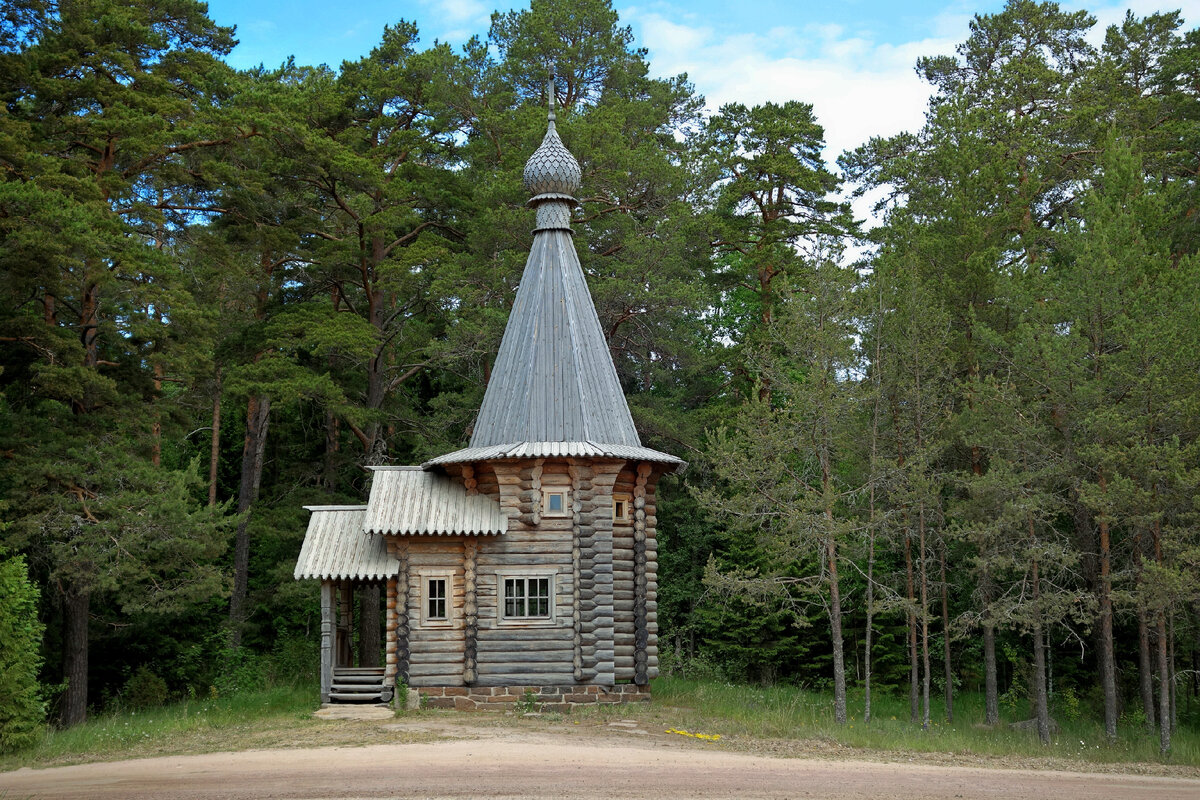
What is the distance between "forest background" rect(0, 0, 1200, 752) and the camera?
18.2 meters

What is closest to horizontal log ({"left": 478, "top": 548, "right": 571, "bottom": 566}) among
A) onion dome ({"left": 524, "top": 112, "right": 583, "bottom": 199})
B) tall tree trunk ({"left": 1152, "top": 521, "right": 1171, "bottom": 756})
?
onion dome ({"left": 524, "top": 112, "right": 583, "bottom": 199})

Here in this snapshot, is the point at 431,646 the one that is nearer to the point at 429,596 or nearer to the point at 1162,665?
the point at 429,596

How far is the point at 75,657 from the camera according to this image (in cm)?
2072

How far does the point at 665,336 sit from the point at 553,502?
884 cm

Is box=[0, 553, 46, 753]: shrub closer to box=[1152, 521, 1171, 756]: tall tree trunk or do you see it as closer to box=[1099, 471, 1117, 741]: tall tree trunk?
box=[1099, 471, 1117, 741]: tall tree trunk

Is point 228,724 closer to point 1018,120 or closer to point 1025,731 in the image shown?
point 1025,731

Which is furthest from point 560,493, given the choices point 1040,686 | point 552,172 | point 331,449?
point 331,449

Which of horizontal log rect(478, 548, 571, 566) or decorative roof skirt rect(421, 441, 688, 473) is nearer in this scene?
decorative roof skirt rect(421, 441, 688, 473)

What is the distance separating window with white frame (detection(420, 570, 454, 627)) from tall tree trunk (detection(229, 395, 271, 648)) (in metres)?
9.22

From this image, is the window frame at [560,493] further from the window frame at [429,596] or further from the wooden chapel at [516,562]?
the window frame at [429,596]

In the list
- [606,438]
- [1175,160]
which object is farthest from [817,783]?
[1175,160]

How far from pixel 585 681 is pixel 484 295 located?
10507 millimetres

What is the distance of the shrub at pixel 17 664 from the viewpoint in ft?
46.9

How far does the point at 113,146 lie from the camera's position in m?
21.0
